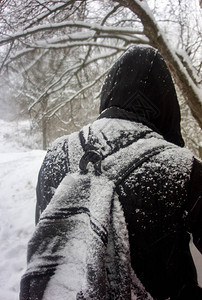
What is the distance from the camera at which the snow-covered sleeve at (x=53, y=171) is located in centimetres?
107

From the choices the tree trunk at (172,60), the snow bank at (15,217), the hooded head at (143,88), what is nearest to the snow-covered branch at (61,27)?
the tree trunk at (172,60)

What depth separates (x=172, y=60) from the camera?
3.88 metres

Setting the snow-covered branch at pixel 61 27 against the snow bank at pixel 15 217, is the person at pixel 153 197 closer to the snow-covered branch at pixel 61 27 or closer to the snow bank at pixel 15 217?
the snow bank at pixel 15 217

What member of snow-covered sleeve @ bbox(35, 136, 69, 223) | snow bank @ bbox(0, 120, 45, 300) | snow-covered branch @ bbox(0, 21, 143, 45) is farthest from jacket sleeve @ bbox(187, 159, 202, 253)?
snow-covered branch @ bbox(0, 21, 143, 45)

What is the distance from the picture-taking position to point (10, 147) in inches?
619

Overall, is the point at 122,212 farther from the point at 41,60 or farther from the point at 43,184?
the point at 41,60

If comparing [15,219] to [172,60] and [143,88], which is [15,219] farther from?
[172,60]

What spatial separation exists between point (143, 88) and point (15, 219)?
163 inches

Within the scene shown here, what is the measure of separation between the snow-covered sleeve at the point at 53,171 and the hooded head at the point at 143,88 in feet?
1.46

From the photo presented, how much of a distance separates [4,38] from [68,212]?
14.9 ft

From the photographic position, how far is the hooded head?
4.35ft

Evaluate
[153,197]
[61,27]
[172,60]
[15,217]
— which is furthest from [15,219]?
[172,60]

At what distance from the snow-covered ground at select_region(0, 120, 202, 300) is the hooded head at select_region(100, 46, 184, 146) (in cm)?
80

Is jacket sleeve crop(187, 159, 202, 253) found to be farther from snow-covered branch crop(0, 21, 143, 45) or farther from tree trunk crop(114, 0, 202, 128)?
snow-covered branch crop(0, 21, 143, 45)
